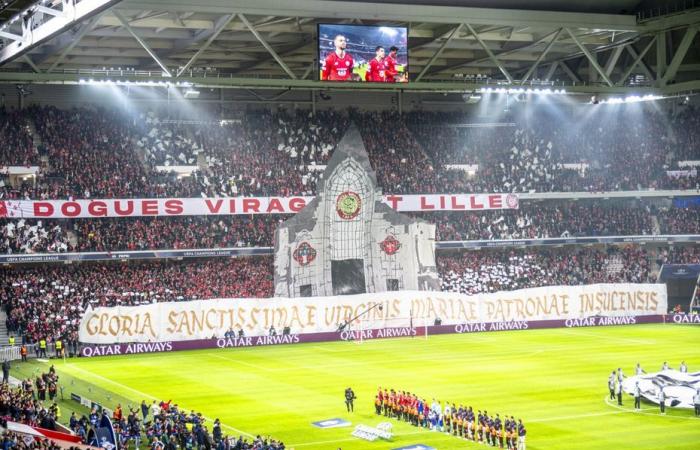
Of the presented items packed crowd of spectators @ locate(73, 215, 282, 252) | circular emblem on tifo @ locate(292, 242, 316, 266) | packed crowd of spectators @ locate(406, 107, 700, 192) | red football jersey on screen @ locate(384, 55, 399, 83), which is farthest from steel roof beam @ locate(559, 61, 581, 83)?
packed crowd of spectators @ locate(73, 215, 282, 252)

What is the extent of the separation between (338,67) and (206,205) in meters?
16.2

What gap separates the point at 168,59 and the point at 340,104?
49.5 feet

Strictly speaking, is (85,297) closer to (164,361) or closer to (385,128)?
(164,361)

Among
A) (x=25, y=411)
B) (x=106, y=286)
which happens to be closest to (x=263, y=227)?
(x=106, y=286)

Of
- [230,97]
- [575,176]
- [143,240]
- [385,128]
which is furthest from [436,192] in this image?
[143,240]

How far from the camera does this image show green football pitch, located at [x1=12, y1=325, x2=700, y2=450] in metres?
32.1

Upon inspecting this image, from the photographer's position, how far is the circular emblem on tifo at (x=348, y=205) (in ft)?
193

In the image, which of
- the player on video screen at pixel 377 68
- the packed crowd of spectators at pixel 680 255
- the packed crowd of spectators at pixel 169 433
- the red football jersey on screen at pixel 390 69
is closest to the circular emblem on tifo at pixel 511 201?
the packed crowd of spectators at pixel 680 255

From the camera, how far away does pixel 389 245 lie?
59438 millimetres

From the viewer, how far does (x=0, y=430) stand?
27.3 metres

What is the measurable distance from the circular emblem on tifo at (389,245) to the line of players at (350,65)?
13444 mm

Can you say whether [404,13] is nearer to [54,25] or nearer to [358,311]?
[358,311]

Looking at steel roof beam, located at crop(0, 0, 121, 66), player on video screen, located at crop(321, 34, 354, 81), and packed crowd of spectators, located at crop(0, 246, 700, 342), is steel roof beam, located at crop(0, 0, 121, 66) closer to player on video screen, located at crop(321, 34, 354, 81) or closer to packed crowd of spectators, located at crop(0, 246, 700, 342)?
player on video screen, located at crop(321, 34, 354, 81)

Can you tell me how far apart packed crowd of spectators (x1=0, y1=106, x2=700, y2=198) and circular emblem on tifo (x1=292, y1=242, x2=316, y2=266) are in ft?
17.6
